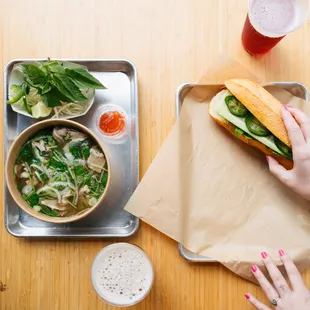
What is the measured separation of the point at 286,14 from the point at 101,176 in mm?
529

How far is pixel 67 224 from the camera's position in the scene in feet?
3.56

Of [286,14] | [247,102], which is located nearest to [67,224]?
[247,102]

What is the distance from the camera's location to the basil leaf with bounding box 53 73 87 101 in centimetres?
98

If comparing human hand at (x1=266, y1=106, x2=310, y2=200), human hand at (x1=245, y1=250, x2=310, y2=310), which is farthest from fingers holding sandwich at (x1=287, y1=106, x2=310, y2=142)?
human hand at (x1=245, y1=250, x2=310, y2=310)

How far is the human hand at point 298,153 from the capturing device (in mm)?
999

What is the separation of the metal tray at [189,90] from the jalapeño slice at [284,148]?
0.14m

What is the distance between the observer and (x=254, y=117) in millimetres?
1041

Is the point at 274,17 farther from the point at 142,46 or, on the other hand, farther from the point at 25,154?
Answer: the point at 25,154

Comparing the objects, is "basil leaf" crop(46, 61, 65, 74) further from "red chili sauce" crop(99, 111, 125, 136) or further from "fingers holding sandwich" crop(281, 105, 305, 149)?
"fingers holding sandwich" crop(281, 105, 305, 149)

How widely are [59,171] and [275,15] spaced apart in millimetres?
572

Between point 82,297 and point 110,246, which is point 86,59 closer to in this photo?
point 110,246

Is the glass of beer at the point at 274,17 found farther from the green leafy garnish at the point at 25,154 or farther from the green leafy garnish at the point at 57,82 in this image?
the green leafy garnish at the point at 25,154

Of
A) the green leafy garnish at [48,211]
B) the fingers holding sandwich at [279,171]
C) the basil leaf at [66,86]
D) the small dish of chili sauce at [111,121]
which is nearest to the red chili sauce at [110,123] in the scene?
the small dish of chili sauce at [111,121]

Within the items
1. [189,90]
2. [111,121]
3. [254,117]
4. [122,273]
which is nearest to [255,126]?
[254,117]
